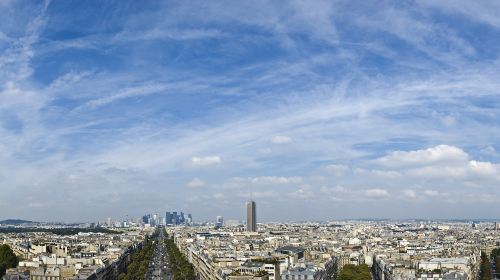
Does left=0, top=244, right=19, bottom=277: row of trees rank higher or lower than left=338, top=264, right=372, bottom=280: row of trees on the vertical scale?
higher

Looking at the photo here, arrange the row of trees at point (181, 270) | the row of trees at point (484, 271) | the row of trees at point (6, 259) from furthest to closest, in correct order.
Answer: the row of trees at point (181, 270), the row of trees at point (6, 259), the row of trees at point (484, 271)

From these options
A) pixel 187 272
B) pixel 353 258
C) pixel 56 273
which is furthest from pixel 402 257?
pixel 56 273

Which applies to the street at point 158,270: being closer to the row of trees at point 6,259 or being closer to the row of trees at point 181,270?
the row of trees at point 181,270

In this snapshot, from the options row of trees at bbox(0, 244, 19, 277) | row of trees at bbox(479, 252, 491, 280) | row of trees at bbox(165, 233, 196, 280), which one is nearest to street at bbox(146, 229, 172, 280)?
row of trees at bbox(165, 233, 196, 280)

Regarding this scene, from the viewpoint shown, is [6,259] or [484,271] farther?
[484,271]

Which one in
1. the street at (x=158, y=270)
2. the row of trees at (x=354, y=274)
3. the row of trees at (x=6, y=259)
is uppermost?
the row of trees at (x=6, y=259)

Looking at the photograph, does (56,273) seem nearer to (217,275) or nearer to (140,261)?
(217,275)

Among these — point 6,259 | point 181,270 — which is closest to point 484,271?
point 181,270

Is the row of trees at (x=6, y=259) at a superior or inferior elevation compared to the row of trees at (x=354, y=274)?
superior

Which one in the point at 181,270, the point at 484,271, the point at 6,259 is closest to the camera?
the point at 6,259

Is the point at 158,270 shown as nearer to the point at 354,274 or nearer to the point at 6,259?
the point at 6,259

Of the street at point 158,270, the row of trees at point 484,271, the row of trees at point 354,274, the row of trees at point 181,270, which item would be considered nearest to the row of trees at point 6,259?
the street at point 158,270

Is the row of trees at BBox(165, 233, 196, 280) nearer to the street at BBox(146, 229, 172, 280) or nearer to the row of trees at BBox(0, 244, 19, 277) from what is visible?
the street at BBox(146, 229, 172, 280)

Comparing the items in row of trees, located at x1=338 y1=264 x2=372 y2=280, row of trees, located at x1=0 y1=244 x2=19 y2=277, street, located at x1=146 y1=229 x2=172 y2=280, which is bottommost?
street, located at x1=146 y1=229 x2=172 y2=280
